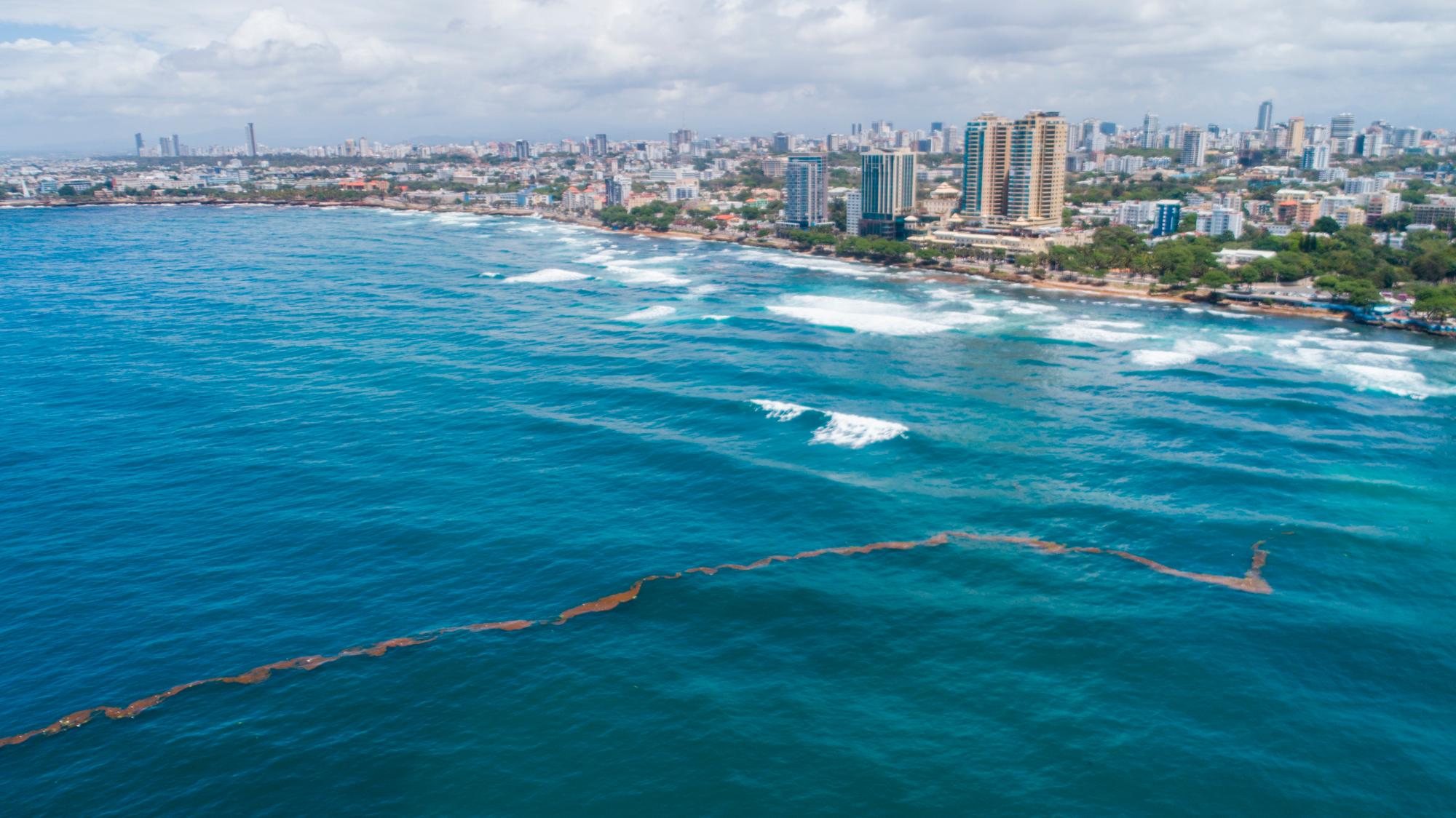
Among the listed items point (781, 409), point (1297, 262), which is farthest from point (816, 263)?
point (781, 409)

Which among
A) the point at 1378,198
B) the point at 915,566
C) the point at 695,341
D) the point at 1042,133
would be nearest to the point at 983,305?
the point at 695,341

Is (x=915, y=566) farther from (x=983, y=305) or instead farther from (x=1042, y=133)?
(x=1042, y=133)

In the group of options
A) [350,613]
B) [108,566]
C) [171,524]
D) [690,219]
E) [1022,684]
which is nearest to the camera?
[1022,684]

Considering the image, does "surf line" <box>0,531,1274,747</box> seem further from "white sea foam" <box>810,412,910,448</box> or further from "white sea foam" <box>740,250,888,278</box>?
"white sea foam" <box>740,250,888,278</box>

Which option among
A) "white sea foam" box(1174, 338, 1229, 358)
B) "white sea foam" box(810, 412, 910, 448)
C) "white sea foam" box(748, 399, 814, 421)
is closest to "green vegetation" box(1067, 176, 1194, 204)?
"white sea foam" box(1174, 338, 1229, 358)

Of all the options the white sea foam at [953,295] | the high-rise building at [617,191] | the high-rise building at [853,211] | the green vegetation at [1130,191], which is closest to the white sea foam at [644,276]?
the white sea foam at [953,295]

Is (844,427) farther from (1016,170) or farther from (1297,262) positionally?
(1016,170)

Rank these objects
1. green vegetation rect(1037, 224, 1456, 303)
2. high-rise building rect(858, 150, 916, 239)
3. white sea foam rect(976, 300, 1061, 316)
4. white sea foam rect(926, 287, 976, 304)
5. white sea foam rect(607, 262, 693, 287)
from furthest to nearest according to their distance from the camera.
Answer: high-rise building rect(858, 150, 916, 239), white sea foam rect(607, 262, 693, 287), white sea foam rect(926, 287, 976, 304), green vegetation rect(1037, 224, 1456, 303), white sea foam rect(976, 300, 1061, 316)
